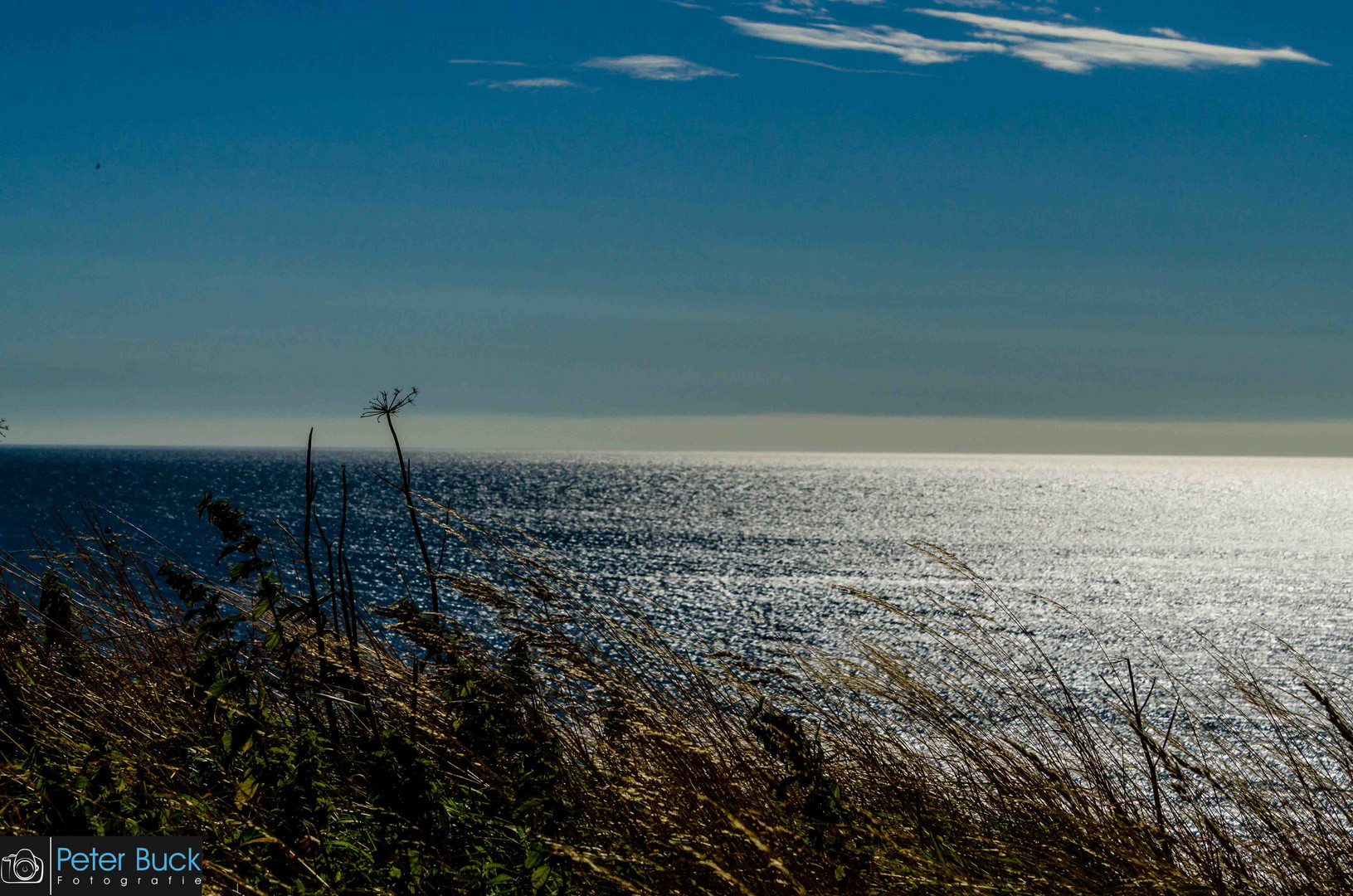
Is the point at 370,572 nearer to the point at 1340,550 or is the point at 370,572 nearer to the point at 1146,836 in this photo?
the point at 1146,836

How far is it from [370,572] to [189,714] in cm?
5482

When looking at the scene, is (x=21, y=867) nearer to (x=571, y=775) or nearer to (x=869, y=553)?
(x=571, y=775)

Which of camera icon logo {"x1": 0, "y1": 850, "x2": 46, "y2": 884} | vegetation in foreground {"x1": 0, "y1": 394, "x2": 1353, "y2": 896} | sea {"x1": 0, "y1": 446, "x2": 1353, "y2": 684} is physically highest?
vegetation in foreground {"x1": 0, "y1": 394, "x2": 1353, "y2": 896}

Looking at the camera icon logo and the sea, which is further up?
the camera icon logo

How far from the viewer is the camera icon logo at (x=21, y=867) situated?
108 inches

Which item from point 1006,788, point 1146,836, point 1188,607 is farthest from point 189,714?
point 1188,607

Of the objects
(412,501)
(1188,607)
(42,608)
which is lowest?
(1188,607)

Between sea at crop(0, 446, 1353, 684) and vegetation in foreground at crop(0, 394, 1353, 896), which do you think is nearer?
vegetation in foreground at crop(0, 394, 1353, 896)

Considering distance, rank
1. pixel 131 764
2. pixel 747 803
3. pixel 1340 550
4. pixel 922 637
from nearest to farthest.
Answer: pixel 747 803
pixel 131 764
pixel 922 637
pixel 1340 550

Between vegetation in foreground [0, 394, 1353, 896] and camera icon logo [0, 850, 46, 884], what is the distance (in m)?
0.11

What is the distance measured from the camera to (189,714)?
12.6ft

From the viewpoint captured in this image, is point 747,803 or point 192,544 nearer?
point 747,803

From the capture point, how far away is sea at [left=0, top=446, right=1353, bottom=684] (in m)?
40.8

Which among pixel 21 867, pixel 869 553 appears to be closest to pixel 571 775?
pixel 21 867
